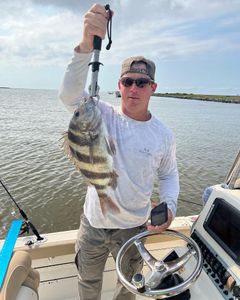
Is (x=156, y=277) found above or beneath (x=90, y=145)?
beneath

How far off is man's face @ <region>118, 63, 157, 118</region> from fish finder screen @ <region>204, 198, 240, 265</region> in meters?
0.97

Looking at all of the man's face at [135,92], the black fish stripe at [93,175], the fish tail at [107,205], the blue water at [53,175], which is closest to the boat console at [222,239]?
the fish tail at [107,205]

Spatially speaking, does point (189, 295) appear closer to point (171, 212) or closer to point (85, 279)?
point (171, 212)

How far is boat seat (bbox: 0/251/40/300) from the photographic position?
1985mm

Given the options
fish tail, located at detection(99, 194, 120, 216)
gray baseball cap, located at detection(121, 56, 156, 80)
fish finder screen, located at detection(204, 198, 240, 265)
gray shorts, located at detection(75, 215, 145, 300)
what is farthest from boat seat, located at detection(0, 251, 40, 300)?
gray baseball cap, located at detection(121, 56, 156, 80)

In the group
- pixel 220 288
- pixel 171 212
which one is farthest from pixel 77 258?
pixel 220 288

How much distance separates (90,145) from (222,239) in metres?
1.28

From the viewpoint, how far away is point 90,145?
1.73 m

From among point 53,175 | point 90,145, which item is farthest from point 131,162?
point 53,175

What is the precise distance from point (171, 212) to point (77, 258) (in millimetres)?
875

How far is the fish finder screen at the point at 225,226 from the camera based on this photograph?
7.18ft

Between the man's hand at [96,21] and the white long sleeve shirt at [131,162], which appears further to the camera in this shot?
the white long sleeve shirt at [131,162]

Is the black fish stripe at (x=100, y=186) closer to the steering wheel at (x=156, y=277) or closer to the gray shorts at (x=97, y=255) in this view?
the steering wheel at (x=156, y=277)

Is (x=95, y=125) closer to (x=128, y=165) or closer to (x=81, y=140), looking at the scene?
(x=81, y=140)
